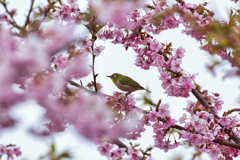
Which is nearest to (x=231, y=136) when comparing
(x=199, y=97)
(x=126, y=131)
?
(x=199, y=97)

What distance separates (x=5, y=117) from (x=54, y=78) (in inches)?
16.8

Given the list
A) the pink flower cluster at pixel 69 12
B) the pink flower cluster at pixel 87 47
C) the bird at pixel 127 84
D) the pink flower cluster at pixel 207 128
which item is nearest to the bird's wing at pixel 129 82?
the bird at pixel 127 84

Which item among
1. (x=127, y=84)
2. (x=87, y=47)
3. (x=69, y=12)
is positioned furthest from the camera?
(x=127, y=84)

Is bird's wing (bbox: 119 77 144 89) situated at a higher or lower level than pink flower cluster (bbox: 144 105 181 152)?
higher

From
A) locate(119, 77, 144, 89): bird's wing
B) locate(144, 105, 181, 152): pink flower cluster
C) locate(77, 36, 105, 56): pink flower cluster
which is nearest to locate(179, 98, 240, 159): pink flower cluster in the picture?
locate(144, 105, 181, 152): pink flower cluster

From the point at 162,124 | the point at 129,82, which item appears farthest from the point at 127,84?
the point at 162,124

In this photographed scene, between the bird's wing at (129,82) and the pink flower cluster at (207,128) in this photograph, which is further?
the bird's wing at (129,82)

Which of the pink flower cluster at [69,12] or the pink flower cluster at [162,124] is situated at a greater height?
the pink flower cluster at [69,12]

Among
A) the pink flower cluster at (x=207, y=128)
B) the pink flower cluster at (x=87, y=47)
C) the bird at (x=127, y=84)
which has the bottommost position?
the pink flower cluster at (x=207, y=128)

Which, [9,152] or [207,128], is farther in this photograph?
[9,152]

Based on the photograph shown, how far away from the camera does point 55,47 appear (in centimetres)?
137

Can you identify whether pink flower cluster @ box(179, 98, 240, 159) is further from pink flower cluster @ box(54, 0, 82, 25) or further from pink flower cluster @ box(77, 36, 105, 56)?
pink flower cluster @ box(54, 0, 82, 25)

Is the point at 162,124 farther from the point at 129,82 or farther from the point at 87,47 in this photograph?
the point at 129,82

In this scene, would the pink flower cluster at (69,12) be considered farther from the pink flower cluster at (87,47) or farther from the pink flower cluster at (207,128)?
the pink flower cluster at (207,128)
